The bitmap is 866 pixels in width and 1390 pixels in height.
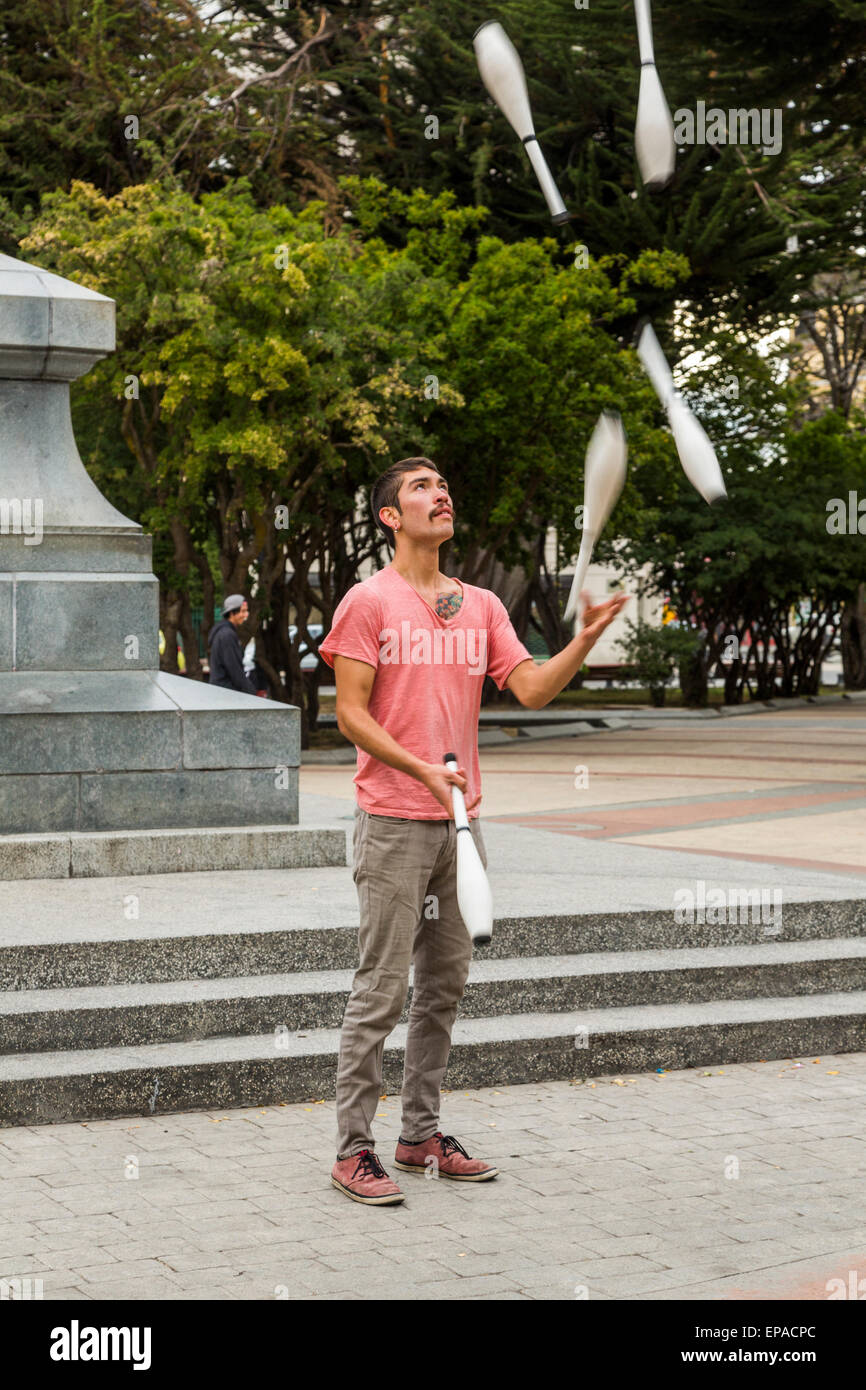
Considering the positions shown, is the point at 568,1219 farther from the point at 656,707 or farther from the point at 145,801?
the point at 656,707

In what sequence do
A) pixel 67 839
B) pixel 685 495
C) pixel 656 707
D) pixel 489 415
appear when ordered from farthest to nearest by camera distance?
pixel 656 707
pixel 685 495
pixel 489 415
pixel 67 839

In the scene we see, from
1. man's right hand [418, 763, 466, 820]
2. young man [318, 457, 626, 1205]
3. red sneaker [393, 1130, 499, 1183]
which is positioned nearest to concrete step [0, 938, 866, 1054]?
red sneaker [393, 1130, 499, 1183]

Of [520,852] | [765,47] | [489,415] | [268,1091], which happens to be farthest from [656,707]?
[268,1091]

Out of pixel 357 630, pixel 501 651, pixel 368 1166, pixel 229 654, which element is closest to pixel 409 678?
pixel 357 630

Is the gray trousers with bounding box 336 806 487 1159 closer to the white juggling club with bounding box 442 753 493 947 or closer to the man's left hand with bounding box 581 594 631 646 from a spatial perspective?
the white juggling club with bounding box 442 753 493 947

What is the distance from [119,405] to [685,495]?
12.6 metres

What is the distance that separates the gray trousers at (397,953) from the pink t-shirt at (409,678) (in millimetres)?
84

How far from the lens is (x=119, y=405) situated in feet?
73.4

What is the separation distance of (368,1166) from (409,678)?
1410 mm

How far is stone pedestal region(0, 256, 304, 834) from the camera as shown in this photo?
8391 millimetres

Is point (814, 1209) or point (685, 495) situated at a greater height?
point (685, 495)

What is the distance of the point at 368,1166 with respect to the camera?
5.00 metres

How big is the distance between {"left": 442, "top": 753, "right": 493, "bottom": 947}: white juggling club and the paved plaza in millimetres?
910

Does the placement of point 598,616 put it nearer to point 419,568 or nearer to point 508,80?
point 419,568
